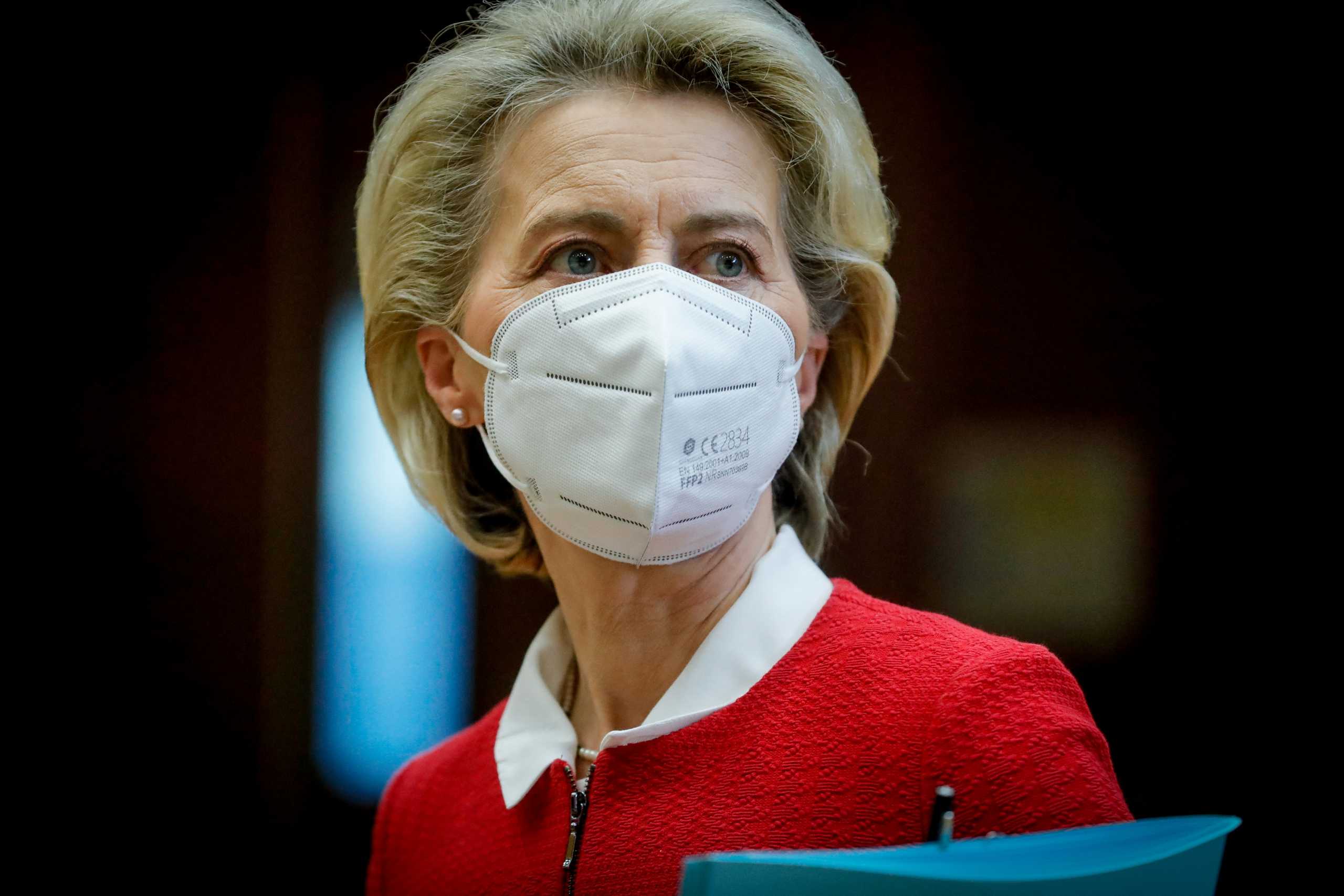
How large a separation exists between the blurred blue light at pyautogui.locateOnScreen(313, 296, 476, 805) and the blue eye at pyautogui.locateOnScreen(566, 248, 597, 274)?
94.4 inches

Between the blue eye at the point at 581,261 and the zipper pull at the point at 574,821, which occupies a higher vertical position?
the blue eye at the point at 581,261

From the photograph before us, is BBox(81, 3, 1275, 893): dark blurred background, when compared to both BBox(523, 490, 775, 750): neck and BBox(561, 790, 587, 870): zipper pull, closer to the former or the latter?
BBox(523, 490, 775, 750): neck

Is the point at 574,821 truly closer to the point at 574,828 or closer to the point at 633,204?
the point at 574,828

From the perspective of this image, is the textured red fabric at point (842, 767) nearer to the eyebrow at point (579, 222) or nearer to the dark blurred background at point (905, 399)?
the eyebrow at point (579, 222)

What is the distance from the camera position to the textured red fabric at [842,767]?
3.56 ft

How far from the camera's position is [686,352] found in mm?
1243

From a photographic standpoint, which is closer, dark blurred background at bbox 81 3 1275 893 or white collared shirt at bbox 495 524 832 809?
white collared shirt at bbox 495 524 832 809

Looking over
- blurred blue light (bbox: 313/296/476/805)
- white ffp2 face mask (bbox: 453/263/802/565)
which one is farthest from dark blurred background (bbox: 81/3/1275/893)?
white ffp2 face mask (bbox: 453/263/802/565)

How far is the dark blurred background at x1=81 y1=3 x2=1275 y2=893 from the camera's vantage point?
2758 mm

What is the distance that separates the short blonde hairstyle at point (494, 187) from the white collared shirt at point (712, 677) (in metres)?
0.27

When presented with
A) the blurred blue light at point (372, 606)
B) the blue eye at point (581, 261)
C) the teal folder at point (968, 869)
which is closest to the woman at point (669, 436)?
the blue eye at point (581, 261)

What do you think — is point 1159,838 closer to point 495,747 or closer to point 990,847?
point 990,847

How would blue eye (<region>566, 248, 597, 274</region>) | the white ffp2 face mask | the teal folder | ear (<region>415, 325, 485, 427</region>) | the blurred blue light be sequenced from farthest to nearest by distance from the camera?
the blurred blue light < ear (<region>415, 325, 485, 427</region>) < blue eye (<region>566, 248, 597, 274</region>) < the white ffp2 face mask < the teal folder

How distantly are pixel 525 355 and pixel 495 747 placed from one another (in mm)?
548
